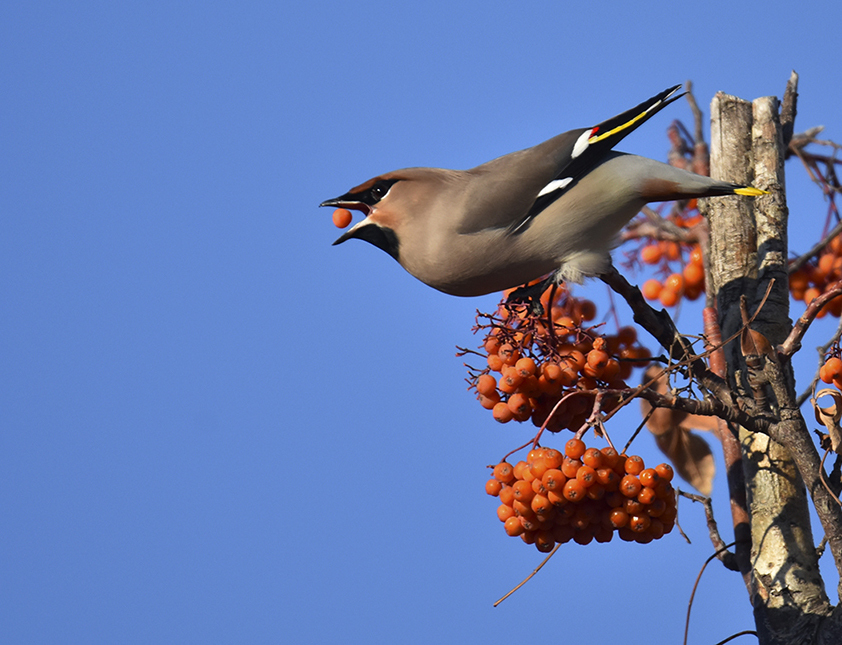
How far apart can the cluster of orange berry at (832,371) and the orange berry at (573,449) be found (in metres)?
0.85

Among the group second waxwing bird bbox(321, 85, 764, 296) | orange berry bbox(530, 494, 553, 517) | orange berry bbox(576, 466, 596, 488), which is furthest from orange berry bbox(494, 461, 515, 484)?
second waxwing bird bbox(321, 85, 764, 296)

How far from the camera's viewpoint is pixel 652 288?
4.15 m

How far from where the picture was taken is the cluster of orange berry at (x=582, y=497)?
2.38 metres

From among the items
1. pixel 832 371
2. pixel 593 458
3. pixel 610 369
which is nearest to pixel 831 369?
pixel 832 371

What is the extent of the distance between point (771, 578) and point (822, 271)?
5.18 ft

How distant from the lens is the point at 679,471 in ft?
10.9

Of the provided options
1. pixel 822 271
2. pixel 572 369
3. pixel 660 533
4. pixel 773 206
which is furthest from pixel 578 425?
pixel 822 271

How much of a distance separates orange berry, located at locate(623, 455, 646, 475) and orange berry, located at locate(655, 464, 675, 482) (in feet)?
0.12

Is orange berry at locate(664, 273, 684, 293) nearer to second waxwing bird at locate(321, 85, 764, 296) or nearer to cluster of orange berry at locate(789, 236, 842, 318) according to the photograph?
cluster of orange berry at locate(789, 236, 842, 318)

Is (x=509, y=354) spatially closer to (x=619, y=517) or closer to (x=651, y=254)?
(x=619, y=517)

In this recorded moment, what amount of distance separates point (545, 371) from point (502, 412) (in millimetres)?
170

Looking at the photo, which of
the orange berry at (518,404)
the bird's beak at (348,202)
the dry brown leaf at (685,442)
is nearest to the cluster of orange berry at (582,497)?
the orange berry at (518,404)

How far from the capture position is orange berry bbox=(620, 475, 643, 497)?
2396mm

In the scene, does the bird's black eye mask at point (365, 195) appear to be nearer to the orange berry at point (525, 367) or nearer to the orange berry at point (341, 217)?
the orange berry at point (341, 217)
